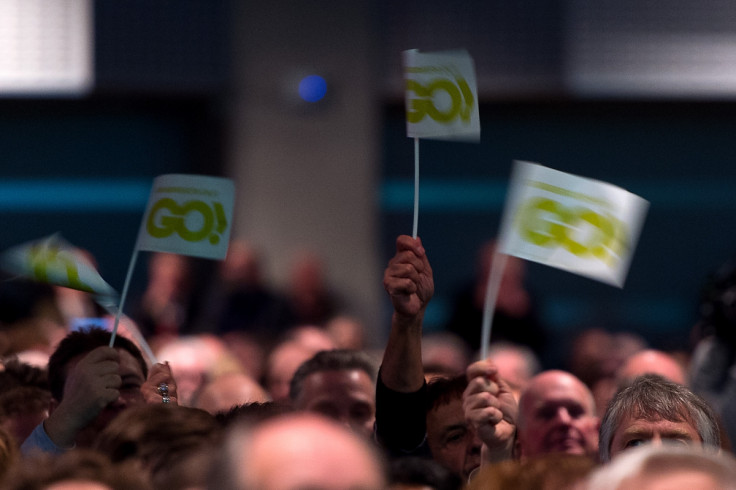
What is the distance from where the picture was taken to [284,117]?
11.4 metres

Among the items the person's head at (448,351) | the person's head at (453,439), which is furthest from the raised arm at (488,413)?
the person's head at (448,351)

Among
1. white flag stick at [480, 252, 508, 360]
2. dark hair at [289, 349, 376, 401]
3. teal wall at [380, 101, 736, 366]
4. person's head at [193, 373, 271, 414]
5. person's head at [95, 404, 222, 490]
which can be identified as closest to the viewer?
person's head at [95, 404, 222, 490]

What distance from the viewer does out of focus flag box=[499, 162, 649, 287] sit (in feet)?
12.7

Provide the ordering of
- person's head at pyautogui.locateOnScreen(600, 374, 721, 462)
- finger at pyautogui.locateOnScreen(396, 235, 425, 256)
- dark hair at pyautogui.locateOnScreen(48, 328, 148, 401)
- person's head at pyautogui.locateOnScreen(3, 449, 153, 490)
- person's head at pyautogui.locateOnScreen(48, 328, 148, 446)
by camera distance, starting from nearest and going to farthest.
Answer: person's head at pyautogui.locateOnScreen(3, 449, 153, 490) < person's head at pyautogui.locateOnScreen(600, 374, 721, 462) < finger at pyautogui.locateOnScreen(396, 235, 425, 256) < person's head at pyautogui.locateOnScreen(48, 328, 148, 446) < dark hair at pyautogui.locateOnScreen(48, 328, 148, 401)

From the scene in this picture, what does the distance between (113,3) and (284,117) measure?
1979mm

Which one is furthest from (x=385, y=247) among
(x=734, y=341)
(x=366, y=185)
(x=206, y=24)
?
(x=734, y=341)

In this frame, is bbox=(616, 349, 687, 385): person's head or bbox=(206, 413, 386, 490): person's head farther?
bbox=(616, 349, 687, 385): person's head

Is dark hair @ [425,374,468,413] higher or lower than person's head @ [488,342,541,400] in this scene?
higher

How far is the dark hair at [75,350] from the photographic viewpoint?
399 centimetres

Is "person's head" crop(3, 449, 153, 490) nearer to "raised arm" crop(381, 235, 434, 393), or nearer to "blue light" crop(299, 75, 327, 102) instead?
"raised arm" crop(381, 235, 434, 393)

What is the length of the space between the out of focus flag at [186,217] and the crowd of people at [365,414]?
1.24 feet

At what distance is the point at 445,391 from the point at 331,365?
1.59 ft

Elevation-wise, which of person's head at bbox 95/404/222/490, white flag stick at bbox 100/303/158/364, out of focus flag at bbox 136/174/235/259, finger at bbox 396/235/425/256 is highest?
finger at bbox 396/235/425/256

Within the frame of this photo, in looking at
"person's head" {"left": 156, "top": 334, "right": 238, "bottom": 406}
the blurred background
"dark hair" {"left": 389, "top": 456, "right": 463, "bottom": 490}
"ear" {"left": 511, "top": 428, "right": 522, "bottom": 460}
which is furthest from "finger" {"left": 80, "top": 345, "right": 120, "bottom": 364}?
the blurred background
